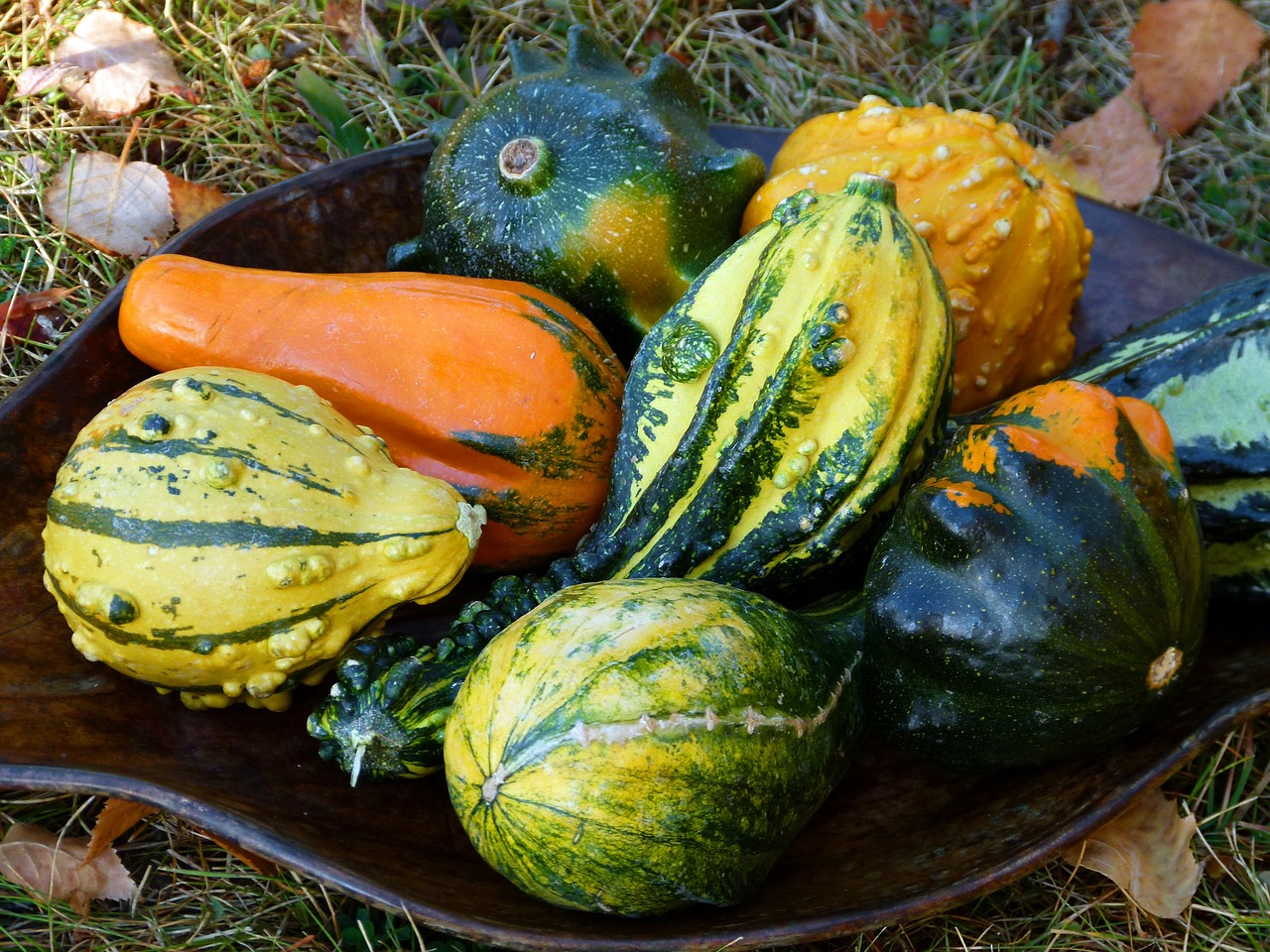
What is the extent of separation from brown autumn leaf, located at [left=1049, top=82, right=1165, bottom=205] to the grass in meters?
0.08

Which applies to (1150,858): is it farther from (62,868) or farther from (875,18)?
(875,18)

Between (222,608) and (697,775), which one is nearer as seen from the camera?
(697,775)

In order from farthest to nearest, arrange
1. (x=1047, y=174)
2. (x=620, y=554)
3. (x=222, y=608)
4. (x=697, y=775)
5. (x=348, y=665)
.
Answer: (x=1047, y=174) < (x=620, y=554) < (x=348, y=665) < (x=222, y=608) < (x=697, y=775)

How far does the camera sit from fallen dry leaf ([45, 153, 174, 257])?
94.9 inches

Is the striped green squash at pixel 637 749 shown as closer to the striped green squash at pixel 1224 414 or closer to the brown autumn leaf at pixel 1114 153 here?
the striped green squash at pixel 1224 414

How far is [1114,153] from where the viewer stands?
9.70ft

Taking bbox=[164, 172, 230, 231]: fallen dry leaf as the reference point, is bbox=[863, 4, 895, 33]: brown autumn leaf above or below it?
above

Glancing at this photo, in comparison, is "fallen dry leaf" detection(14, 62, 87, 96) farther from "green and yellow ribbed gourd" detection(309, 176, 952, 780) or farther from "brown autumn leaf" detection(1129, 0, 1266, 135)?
"brown autumn leaf" detection(1129, 0, 1266, 135)

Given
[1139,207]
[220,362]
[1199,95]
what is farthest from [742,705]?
[1199,95]

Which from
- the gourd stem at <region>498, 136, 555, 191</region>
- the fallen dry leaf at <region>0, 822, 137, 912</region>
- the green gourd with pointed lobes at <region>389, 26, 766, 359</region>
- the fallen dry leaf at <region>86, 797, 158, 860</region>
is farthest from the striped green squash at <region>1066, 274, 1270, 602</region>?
the fallen dry leaf at <region>0, 822, 137, 912</region>

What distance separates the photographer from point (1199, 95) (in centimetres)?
304

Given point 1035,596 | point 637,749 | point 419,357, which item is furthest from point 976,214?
point 637,749

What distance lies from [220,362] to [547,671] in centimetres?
86

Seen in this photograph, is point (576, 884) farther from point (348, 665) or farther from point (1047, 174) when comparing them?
point (1047, 174)
